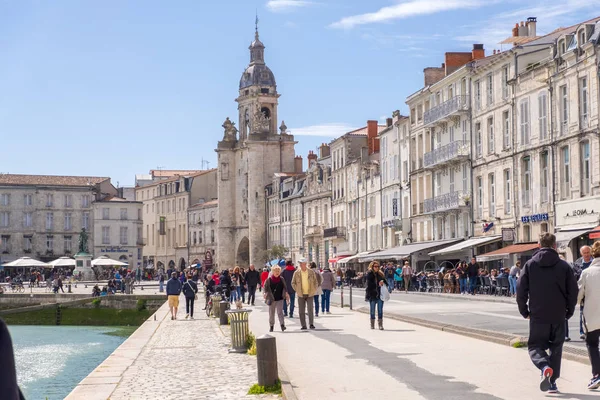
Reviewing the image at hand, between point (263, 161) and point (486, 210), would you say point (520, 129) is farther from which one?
point (263, 161)

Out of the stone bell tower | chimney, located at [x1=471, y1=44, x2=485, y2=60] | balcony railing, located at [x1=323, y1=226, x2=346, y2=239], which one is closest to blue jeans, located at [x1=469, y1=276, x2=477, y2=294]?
chimney, located at [x1=471, y1=44, x2=485, y2=60]

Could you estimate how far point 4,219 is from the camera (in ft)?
363

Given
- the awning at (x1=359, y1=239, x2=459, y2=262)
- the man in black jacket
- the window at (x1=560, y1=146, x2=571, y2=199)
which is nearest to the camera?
the man in black jacket

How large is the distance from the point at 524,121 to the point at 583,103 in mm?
6129

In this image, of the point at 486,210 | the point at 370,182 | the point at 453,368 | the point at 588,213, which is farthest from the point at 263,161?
the point at 453,368

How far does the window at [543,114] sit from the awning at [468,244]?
6.41 metres

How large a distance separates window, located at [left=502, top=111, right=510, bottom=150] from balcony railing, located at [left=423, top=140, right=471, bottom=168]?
4.72 metres

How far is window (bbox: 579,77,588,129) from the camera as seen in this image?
125ft

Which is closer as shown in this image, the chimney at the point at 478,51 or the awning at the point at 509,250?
the awning at the point at 509,250

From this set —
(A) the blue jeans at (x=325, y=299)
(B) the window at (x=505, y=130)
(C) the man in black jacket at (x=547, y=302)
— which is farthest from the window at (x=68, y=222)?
(C) the man in black jacket at (x=547, y=302)

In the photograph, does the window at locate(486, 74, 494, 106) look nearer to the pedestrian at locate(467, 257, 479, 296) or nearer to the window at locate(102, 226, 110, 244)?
the pedestrian at locate(467, 257, 479, 296)

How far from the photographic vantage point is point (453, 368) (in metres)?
13.0

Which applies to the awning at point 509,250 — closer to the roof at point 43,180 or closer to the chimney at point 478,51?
the chimney at point 478,51

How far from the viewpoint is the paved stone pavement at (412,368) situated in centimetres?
1061
